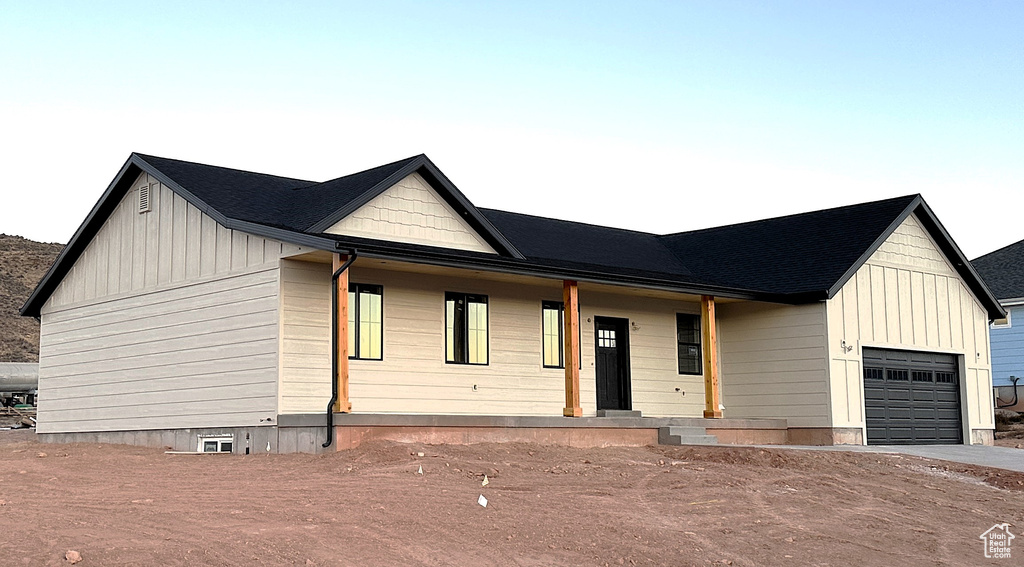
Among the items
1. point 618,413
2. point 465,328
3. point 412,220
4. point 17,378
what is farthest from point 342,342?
point 17,378

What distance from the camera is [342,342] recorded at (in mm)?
16422

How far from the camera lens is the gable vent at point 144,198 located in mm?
20484

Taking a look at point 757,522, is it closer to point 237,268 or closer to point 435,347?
point 435,347

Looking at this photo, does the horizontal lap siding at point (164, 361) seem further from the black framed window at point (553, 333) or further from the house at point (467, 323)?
the black framed window at point (553, 333)

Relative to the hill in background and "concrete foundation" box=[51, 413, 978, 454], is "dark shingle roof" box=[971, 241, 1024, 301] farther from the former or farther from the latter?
the hill in background

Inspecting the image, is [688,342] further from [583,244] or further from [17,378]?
[17,378]

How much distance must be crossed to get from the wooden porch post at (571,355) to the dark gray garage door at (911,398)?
7.74m

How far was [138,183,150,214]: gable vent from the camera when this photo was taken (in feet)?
67.2

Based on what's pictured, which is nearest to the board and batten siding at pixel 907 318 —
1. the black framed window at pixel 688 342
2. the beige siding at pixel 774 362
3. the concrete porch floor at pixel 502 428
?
the beige siding at pixel 774 362

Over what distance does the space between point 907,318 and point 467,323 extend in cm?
1070

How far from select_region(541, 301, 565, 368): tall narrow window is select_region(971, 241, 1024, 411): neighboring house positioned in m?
19.5

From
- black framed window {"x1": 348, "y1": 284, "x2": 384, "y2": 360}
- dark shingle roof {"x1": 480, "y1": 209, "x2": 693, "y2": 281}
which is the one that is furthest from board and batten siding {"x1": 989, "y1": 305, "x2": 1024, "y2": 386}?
black framed window {"x1": 348, "y1": 284, "x2": 384, "y2": 360}

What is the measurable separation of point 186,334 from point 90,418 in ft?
12.3

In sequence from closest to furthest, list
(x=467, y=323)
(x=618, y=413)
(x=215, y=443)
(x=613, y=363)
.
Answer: (x=215, y=443)
(x=467, y=323)
(x=618, y=413)
(x=613, y=363)
